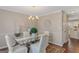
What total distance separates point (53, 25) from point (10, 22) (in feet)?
6.66

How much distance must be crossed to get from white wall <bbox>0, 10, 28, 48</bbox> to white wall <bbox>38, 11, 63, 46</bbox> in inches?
33.9

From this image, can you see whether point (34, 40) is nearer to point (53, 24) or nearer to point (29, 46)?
point (29, 46)

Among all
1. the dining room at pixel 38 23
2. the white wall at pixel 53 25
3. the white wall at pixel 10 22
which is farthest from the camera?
the white wall at pixel 53 25

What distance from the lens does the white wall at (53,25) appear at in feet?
11.6

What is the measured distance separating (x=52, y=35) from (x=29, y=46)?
1495 millimetres

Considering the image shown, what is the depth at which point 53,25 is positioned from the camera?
12.3ft

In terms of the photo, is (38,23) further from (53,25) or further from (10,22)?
(10,22)

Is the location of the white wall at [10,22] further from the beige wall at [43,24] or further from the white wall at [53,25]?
the white wall at [53,25]

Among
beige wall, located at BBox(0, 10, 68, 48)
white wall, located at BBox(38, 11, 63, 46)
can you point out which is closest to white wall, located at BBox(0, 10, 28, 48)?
beige wall, located at BBox(0, 10, 68, 48)

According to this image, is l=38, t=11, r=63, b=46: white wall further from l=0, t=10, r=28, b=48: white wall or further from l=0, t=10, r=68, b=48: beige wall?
l=0, t=10, r=28, b=48: white wall

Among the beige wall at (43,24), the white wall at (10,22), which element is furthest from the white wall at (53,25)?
the white wall at (10,22)

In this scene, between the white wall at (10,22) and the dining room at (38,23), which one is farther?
the dining room at (38,23)

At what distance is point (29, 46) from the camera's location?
8.41 ft

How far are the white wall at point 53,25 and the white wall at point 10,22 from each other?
2.83 ft
